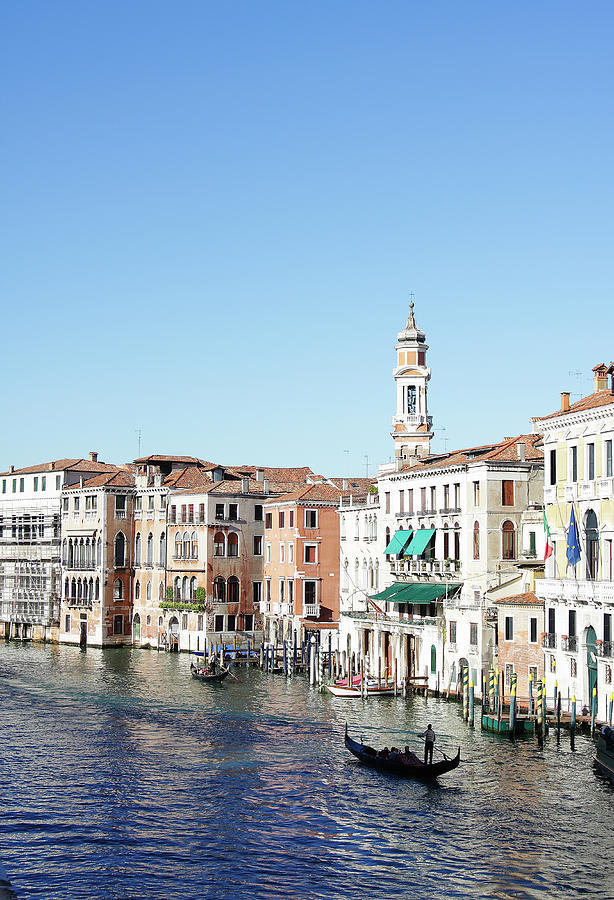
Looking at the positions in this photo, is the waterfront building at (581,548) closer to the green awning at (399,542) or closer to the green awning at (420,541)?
the green awning at (420,541)

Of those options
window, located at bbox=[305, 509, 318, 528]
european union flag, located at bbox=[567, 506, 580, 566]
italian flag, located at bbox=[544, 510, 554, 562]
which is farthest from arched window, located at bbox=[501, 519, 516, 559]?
window, located at bbox=[305, 509, 318, 528]

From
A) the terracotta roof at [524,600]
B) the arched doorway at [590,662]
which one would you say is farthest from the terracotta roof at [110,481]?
the arched doorway at [590,662]

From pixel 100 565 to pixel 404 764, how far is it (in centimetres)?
5020

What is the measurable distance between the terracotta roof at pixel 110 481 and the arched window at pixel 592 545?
46.3 m

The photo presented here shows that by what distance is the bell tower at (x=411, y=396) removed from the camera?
77438 mm

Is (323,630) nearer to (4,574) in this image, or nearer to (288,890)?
(4,574)

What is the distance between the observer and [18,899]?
26.0m

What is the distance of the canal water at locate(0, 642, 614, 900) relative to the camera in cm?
2759

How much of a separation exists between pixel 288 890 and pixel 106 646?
5904cm

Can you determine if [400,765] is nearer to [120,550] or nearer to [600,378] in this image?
[600,378]

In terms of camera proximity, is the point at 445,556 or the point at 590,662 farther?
the point at 445,556

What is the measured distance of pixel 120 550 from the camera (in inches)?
3413

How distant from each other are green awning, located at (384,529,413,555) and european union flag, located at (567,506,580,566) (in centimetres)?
1632

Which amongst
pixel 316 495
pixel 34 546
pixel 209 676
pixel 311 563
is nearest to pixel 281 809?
pixel 209 676
